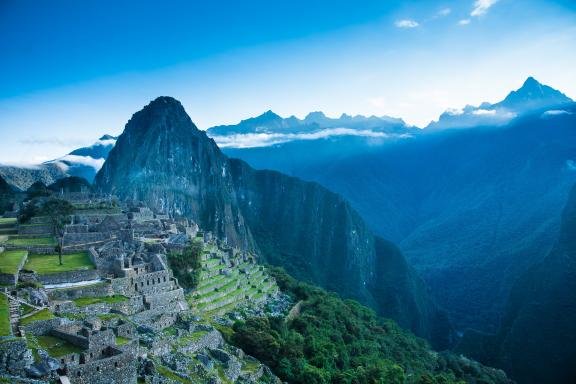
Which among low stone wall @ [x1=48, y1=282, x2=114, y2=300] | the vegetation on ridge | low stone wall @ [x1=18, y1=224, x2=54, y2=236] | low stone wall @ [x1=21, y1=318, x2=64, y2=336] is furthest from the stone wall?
low stone wall @ [x1=18, y1=224, x2=54, y2=236]

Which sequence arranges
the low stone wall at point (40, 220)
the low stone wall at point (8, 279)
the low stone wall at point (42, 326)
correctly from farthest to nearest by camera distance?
the low stone wall at point (40, 220) < the low stone wall at point (8, 279) < the low stone wall at point (42, 326)

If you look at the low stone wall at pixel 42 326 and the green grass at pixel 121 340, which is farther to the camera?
the green grass at pixel 121 340

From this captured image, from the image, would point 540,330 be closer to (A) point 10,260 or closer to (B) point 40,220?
(B) point 40,220

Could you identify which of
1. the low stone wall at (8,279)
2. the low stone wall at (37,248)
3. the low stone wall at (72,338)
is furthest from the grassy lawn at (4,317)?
the low stone wall at (37,248)

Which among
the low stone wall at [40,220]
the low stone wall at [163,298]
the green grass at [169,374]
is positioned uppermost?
the low stone wall at [40,220]

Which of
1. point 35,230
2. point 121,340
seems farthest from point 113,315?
point 35,230

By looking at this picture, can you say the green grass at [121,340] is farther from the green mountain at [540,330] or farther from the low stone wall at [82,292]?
the green mountain at [540,330]

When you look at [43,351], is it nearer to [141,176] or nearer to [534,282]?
[534,282]
